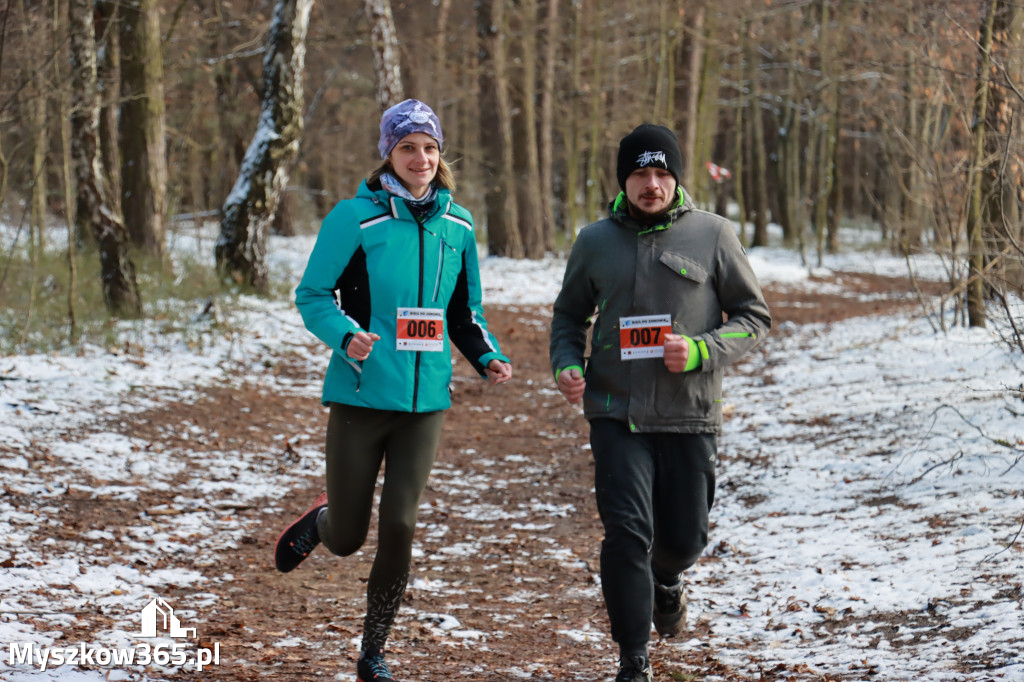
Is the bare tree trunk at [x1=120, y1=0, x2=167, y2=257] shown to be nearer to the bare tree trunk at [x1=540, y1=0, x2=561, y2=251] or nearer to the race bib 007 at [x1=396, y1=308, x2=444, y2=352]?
the race bib 007 at [x1=396, y1=308, x2=444, y2=352]

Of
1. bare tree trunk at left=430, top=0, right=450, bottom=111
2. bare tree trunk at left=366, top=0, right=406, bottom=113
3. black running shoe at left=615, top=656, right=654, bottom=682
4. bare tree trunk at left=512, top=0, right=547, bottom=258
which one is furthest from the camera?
bare tree trunk at left=430, top=0, right=450, bottom=111

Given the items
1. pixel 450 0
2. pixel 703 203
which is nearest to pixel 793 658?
pixel 703 203

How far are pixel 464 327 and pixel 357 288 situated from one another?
0.51 metres

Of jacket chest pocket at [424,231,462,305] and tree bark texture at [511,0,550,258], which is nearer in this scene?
jacket chest pocket at [424,231,462,305]

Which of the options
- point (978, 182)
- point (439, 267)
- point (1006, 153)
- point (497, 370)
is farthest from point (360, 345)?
point (978, 182)

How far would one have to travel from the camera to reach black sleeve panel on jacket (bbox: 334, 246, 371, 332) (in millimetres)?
3988

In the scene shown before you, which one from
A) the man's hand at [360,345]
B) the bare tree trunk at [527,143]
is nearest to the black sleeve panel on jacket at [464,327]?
the man's hand at [360,345]

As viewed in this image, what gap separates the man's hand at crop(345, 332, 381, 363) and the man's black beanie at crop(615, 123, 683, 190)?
1.19 metres

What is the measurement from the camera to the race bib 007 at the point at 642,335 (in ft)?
12.7

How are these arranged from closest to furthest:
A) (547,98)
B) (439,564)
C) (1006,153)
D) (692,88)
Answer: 1. (1006,153)
2. (439,564)
3. (547,98)
4. (692,88)

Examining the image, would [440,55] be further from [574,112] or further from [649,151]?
[649,151]

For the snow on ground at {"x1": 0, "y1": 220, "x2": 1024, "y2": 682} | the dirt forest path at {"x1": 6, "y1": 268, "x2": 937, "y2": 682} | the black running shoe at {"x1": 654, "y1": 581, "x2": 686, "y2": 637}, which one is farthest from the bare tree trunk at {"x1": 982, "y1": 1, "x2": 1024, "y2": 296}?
the dirt forest path at {"x1": 6, "y1": 268, "x2": 937, "y2": 682}

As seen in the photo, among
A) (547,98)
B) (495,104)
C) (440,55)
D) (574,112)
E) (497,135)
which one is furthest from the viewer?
(574,112)

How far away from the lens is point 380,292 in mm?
3945
